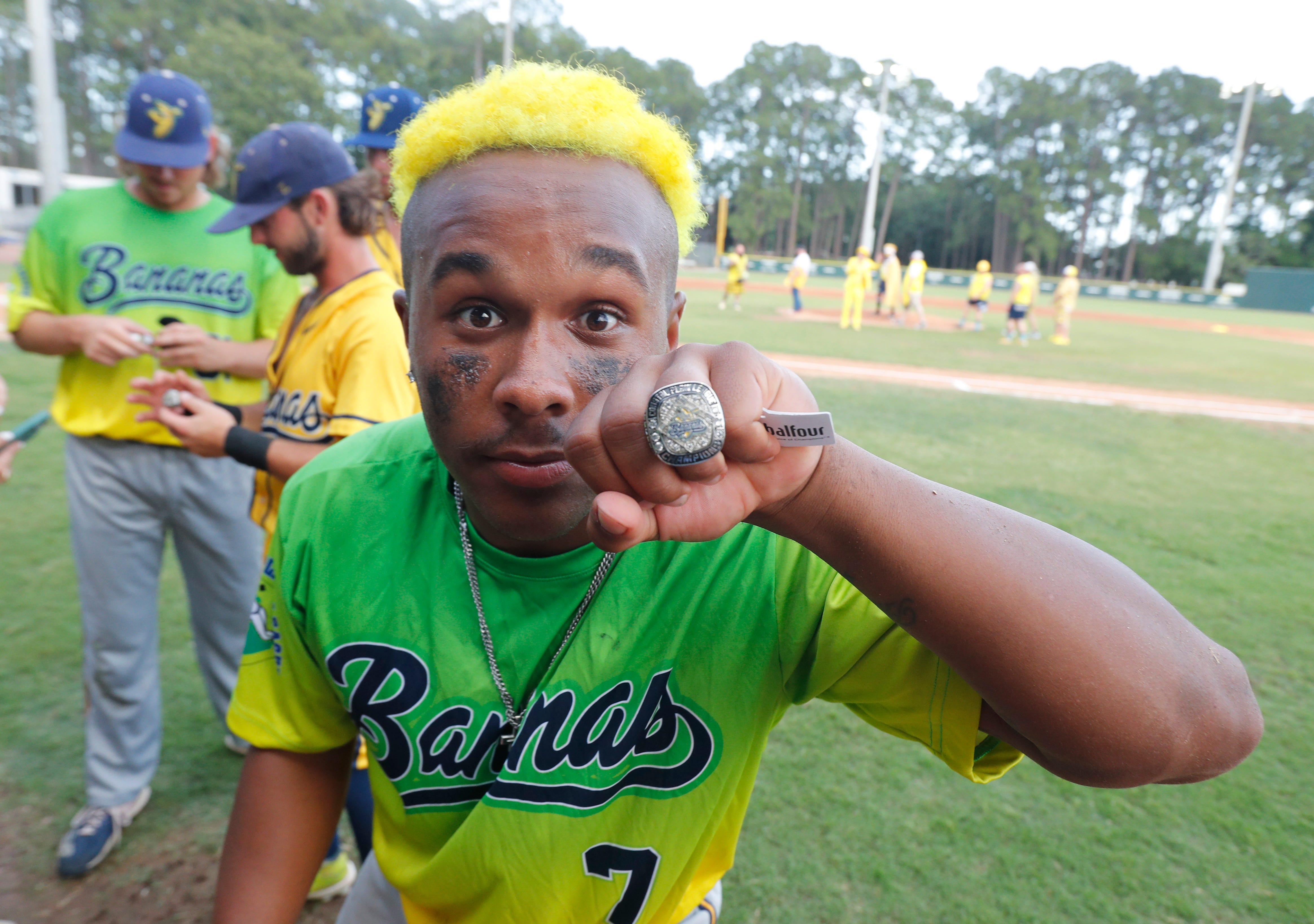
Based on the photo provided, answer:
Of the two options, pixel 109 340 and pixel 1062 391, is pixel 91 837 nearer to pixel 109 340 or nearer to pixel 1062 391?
pixel 109 340

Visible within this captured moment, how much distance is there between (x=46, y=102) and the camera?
13.3 meters

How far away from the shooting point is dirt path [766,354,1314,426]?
12.0 m

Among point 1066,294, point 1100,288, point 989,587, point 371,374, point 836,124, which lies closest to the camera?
point 989,587

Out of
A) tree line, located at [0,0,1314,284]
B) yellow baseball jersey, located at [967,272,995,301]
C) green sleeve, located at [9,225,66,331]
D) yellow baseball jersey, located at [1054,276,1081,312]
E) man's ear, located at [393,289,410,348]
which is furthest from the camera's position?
tree line, located at [0,0,1314,284]

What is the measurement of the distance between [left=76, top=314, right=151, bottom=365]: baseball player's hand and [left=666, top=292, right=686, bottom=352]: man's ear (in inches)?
102

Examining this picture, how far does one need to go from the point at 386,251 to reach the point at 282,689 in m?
2.37

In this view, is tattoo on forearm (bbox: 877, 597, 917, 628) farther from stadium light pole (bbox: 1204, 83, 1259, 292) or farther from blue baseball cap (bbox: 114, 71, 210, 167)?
stadium light pole (bbox: 1204, 83, 1259, 292)

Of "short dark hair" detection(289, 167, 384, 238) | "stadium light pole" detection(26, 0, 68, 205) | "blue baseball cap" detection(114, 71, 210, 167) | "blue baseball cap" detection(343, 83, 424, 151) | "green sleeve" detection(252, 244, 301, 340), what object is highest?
"stadium light pole" detection(26, 0, 68, 205)

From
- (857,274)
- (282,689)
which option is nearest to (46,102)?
(282,689)

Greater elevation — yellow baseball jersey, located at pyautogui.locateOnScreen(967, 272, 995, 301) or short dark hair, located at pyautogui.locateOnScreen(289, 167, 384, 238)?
short dark hair, located at pyautogui.locateOnScreen(289, 167, 384, 238)

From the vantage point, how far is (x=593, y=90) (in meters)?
1.26

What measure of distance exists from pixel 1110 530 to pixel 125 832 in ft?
21.9

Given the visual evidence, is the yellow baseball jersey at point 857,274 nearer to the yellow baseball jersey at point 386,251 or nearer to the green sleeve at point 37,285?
the yellow baseball jersey at point 386,251

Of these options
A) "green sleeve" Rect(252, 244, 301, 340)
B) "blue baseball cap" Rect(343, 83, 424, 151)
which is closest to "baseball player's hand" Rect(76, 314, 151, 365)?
"green sleeve" Rect(252, 244, 301, 340)
